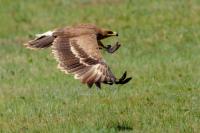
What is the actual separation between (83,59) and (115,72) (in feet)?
20.3

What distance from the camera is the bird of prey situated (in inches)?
388

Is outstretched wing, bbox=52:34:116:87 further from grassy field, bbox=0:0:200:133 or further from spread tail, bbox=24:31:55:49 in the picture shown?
grassy field, bbox=0:0:200:133

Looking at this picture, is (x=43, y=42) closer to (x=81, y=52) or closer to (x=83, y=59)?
(x=81, y=52)

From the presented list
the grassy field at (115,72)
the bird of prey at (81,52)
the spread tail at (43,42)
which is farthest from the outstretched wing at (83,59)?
the grassy field at (115,72)

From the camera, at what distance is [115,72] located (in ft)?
54.4

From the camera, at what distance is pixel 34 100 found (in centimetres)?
1386

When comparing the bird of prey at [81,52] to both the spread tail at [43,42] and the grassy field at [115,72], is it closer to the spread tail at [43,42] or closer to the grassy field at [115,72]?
the spread tail at [43,42]

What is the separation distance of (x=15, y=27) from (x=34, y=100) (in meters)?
9.36

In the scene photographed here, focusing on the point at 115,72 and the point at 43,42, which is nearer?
the point at 43,42

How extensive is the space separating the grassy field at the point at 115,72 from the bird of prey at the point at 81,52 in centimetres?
120

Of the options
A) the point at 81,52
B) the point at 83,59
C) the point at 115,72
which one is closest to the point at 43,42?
the point at 81,52

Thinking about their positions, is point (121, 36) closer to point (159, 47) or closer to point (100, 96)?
point (159, 47)

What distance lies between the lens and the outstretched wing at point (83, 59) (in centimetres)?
984

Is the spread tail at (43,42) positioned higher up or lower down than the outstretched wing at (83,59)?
higher up
